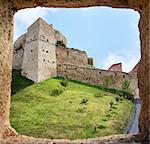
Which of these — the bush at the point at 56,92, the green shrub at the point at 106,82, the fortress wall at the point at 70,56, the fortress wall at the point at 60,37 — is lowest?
the bush at the point at 56,92

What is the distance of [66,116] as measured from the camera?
20.6 metres

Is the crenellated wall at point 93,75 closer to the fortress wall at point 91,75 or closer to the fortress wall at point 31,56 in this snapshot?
the fortress wall at point 91,75

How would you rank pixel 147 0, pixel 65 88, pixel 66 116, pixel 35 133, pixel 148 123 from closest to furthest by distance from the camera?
pixel 148 123
pixel 147 0
pixel 35 133
pixel 66 116
pixel 65 88

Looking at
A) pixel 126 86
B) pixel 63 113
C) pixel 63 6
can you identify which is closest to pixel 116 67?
pixel 126 86

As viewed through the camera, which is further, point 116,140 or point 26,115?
point 26,115

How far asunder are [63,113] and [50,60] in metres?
14.5

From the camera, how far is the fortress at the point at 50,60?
3422 centimetres

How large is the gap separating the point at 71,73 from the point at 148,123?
3066 cm

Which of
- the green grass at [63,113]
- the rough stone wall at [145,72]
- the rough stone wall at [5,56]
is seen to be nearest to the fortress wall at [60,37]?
the green grass at [63,113]

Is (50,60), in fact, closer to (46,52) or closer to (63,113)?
(46,52)

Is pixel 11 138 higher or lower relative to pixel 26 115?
higher

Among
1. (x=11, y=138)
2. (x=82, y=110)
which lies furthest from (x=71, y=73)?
(x=11, y=138)

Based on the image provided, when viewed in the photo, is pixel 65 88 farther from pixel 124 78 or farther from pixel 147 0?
pixel 147 0

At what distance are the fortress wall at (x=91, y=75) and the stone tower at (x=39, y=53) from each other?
1.06 m
